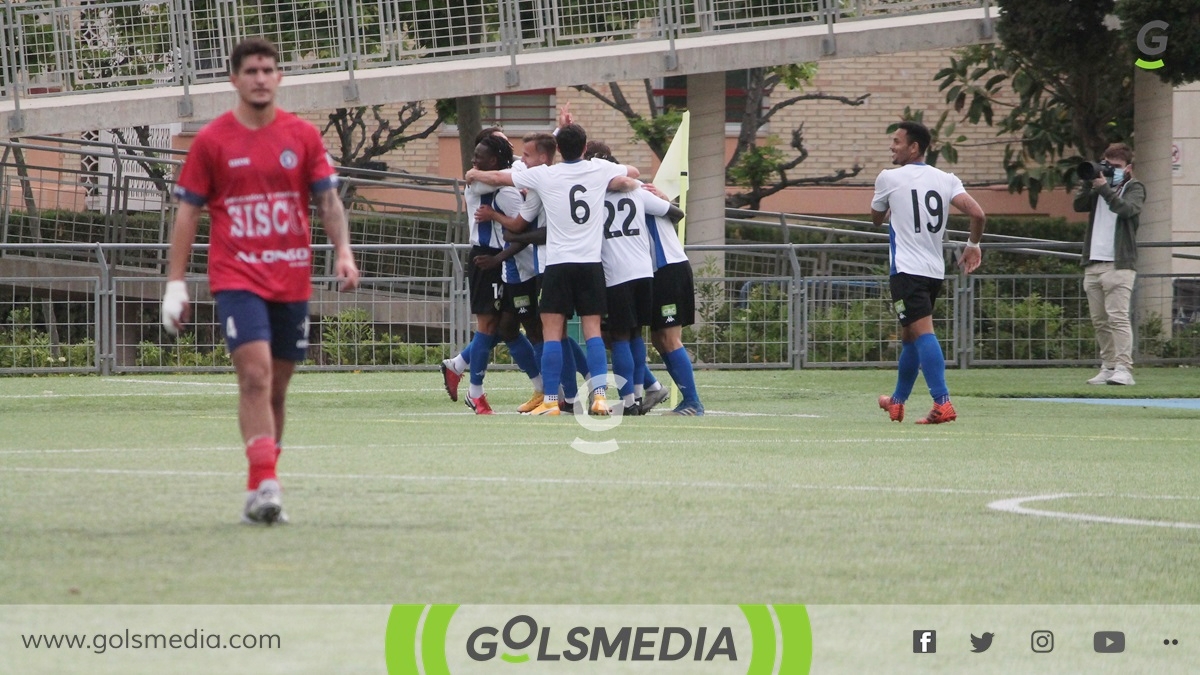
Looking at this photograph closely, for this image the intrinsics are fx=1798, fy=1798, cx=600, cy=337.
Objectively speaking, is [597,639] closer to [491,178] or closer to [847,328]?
[491,178]

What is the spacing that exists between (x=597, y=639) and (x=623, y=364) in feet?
27.1

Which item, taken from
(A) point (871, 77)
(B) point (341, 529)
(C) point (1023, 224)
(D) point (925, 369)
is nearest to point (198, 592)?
(B) point (341, 529)

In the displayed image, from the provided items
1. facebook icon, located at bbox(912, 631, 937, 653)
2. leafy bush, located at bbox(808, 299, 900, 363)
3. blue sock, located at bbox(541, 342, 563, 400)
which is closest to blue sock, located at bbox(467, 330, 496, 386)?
blue sock, located at bbox(541, 342, 563, 400)

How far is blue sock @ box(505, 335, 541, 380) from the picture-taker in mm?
13133

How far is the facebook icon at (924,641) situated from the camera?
13.9 ft

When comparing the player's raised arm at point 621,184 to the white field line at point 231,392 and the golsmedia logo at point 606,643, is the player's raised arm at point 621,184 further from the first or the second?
the golsmedia logo at point 606,643

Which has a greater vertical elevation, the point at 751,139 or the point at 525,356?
the point at 751,139

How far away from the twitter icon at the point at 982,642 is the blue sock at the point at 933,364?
7.64m

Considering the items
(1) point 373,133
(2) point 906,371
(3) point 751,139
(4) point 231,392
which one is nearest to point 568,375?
(2) point 906,371

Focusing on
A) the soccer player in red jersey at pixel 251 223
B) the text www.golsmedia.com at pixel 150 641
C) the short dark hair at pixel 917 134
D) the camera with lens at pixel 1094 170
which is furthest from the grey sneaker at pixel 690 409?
the text www.golsmedia.com at pixel 150 641

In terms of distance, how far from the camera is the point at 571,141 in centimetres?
1189

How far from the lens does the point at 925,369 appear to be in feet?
39.5

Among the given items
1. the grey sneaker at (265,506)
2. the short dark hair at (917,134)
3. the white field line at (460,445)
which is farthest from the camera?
the short dark hair at (917,134)

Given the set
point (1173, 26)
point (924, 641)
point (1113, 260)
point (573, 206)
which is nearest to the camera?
point (924, 641)
